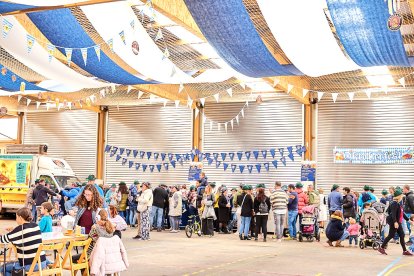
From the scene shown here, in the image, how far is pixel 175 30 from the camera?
14.1 metres

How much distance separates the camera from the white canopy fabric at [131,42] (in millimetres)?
10711

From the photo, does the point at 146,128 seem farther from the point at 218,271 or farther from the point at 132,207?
the point at 218,271

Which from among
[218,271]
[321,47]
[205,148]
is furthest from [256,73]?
[205,148]

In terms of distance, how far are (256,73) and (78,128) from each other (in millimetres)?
13741

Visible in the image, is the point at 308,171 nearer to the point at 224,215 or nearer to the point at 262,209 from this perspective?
the point at 224,215

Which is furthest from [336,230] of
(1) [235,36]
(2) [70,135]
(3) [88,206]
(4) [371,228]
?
(2) [70,135]

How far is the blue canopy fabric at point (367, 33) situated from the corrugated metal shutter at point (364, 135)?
8.24 m

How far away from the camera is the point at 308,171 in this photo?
19656 mm

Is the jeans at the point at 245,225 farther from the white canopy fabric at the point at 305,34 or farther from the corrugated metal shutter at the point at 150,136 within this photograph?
the corrugated metal shutter at the point at 150,136

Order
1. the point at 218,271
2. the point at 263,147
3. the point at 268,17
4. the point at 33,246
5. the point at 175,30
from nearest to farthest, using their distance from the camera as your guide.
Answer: the point at 33,246 < the point at 218,271 < the point at 268,17 < the point at 175,30 < the point at 263,147

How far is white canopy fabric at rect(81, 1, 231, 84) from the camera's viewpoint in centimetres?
1071

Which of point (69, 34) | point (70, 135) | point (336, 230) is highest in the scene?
point (69, 34)

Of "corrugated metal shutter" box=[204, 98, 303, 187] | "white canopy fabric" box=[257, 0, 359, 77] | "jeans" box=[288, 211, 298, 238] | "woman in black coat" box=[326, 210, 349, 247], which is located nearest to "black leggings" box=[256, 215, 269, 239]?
"jeans" box=[288, 211, 298, 238]

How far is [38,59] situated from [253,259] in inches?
267
